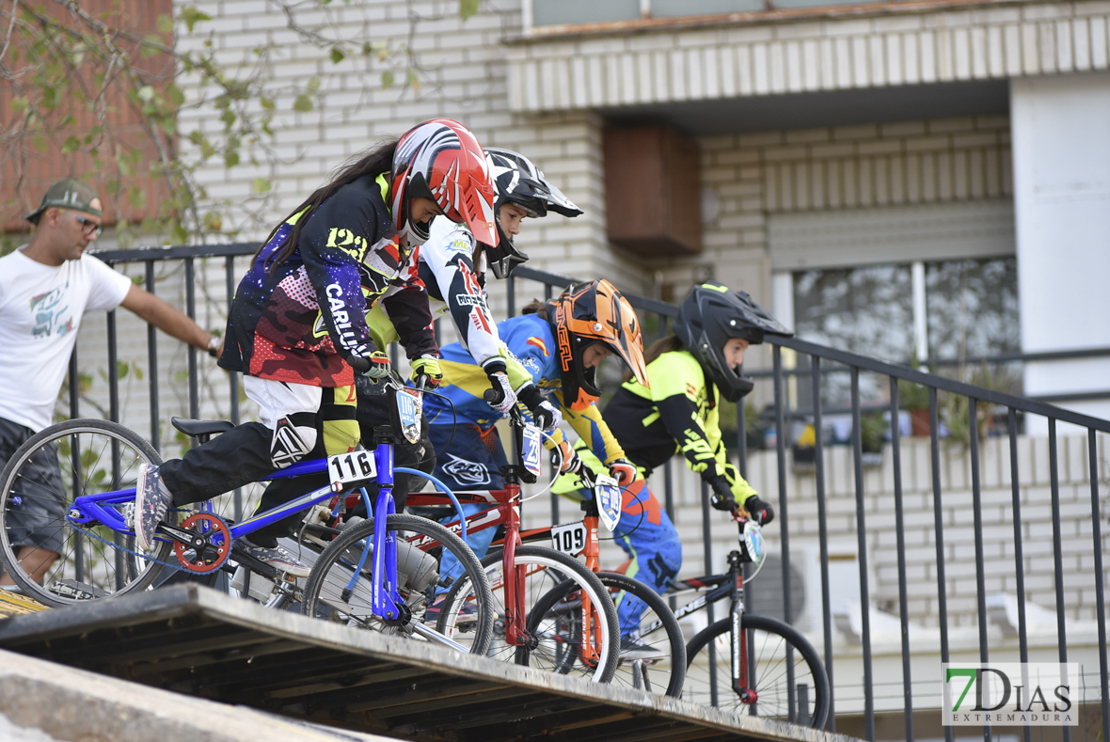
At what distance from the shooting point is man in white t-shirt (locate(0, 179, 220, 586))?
535cm

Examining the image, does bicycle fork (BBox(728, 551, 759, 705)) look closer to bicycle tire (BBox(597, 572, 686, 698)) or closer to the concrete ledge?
bicycle tire (BBox(597, 572, 686, 698))

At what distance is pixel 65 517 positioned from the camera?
15.9 ft

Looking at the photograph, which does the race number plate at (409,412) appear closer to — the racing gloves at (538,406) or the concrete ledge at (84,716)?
the racing gloves at (538,406)

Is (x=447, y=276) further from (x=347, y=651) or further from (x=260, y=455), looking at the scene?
(x=347, y=651)

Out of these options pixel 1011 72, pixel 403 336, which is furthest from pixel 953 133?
pixel 403 336

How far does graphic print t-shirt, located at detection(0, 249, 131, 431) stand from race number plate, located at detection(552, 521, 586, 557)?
216 cm

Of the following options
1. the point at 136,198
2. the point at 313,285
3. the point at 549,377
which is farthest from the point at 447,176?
the point at 136,198

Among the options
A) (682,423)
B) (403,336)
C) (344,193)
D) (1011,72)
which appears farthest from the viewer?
(1011,72)

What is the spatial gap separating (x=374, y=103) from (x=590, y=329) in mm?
6552

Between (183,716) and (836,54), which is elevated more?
(836,54)

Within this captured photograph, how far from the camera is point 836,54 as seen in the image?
400 inches

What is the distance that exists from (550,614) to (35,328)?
7.79ft

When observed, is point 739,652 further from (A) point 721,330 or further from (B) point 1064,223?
(B) point 1064,223

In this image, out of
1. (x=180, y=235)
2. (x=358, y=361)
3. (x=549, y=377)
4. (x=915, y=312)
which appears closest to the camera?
(x=358, y=361)
